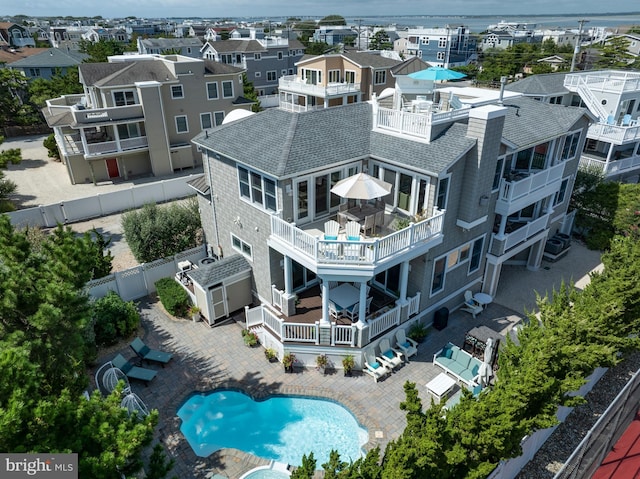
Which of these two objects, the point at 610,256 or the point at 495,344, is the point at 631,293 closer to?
the point at 610,256

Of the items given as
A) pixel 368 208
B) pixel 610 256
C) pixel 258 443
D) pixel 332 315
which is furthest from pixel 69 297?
pixel 610 256

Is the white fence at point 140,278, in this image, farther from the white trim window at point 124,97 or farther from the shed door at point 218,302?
the white trim window at point 124,97

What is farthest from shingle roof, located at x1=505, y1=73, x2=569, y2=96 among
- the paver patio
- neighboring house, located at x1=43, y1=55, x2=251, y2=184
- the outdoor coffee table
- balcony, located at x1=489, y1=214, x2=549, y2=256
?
the outdoor coffee table

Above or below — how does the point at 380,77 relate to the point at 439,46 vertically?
below

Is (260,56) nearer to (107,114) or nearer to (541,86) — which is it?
(107,114)

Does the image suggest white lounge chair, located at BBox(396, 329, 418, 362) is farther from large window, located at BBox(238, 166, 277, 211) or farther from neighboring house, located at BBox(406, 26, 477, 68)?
neighboring house, located at BBox(406, 26, 477, 68)

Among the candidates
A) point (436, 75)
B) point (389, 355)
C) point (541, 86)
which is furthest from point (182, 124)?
point (541, 86)
